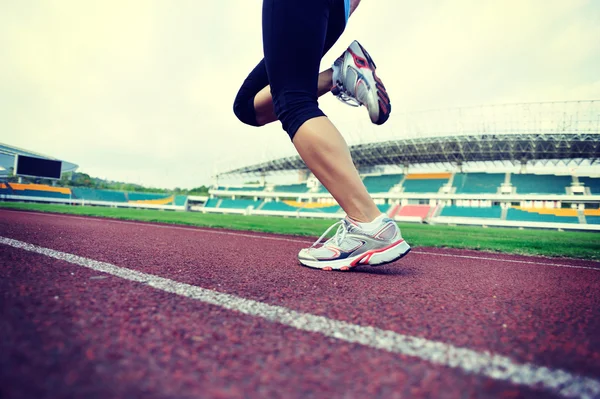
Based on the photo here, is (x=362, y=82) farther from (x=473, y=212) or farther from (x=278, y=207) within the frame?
(x=278, y=207)

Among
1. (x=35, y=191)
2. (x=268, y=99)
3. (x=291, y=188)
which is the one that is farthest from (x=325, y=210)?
(x=268, y=99)

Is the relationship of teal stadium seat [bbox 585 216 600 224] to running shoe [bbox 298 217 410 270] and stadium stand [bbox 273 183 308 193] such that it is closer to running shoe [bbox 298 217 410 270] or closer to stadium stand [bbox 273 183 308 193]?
stadium stand [bbox 273 183 308 193]

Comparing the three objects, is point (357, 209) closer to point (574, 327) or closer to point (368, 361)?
point (574, 327)

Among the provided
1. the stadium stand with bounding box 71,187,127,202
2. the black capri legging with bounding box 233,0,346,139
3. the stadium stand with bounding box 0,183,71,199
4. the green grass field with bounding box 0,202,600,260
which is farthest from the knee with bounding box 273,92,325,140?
the stadium stand with bounding box 71,187,127,202

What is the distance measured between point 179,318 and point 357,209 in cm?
99

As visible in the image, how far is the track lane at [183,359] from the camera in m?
0.46

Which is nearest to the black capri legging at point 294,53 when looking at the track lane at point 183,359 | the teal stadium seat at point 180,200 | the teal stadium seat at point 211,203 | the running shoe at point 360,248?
the running shoe at point 360,248

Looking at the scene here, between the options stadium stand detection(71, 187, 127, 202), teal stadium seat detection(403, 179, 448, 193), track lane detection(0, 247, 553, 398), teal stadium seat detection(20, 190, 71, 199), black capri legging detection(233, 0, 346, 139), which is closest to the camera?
track lane detection(0, 247, 553, 398)

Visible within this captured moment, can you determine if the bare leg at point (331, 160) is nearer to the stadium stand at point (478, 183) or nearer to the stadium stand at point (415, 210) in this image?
the stadium stand at point (415, 210)

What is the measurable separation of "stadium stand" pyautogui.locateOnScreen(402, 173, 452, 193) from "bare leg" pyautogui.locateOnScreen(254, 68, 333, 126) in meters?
28.0

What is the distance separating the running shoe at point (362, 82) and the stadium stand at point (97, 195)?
38.3 m

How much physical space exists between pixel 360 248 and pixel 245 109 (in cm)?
113

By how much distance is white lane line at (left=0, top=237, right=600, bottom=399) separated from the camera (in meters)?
0.52

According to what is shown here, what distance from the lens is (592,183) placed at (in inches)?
936
